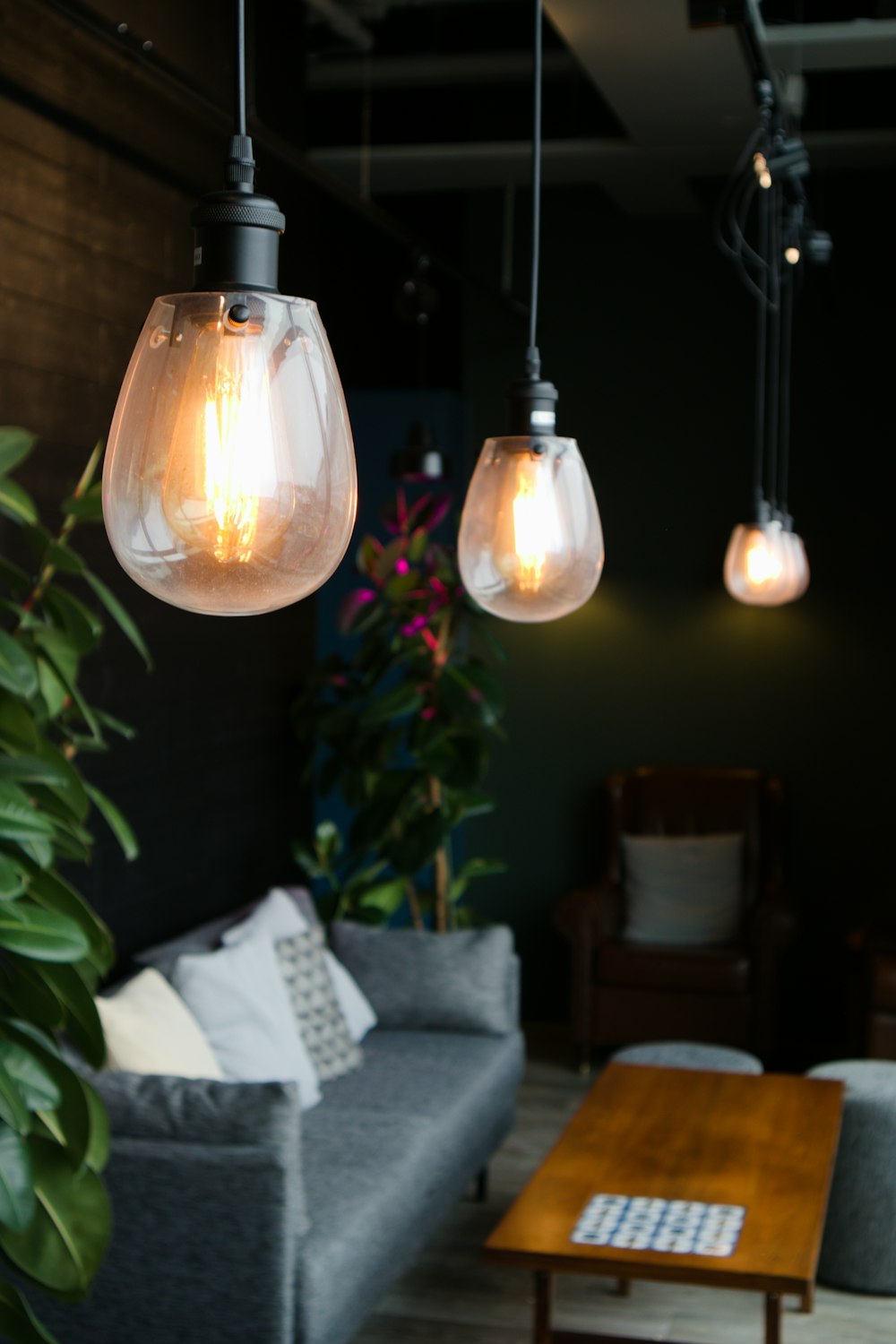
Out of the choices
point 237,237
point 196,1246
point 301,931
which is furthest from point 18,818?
point 301,931

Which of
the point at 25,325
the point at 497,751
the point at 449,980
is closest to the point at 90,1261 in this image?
the point at 25,325

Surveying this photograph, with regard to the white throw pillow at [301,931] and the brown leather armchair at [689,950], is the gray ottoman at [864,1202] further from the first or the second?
the brown leather armchair at [689,950]

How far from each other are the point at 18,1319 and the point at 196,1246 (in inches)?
24.5

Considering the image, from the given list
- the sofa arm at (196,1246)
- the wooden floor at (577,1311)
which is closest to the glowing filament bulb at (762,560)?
the wooden floor at (577,1311)

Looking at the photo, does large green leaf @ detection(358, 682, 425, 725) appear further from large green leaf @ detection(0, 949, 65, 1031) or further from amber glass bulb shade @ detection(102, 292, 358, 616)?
amber glass bulb shade @ detection(102, 292, 358, 616)

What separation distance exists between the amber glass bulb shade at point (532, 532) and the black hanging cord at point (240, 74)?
0.64 m

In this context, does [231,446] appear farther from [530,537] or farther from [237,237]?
[530,537]

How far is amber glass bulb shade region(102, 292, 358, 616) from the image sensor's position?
0.98 meters

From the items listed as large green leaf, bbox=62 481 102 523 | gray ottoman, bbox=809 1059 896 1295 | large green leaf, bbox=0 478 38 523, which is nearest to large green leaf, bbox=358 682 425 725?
gray ottoman, bbox=809 1059 896 1295

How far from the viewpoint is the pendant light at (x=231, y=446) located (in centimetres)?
98

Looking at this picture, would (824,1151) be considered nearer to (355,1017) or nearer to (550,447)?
A: (355,1017)

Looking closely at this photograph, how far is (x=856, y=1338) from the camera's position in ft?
12.3

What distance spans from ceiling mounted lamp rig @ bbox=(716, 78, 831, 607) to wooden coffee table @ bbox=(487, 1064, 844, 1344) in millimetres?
1401

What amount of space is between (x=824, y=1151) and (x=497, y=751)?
132 inches
